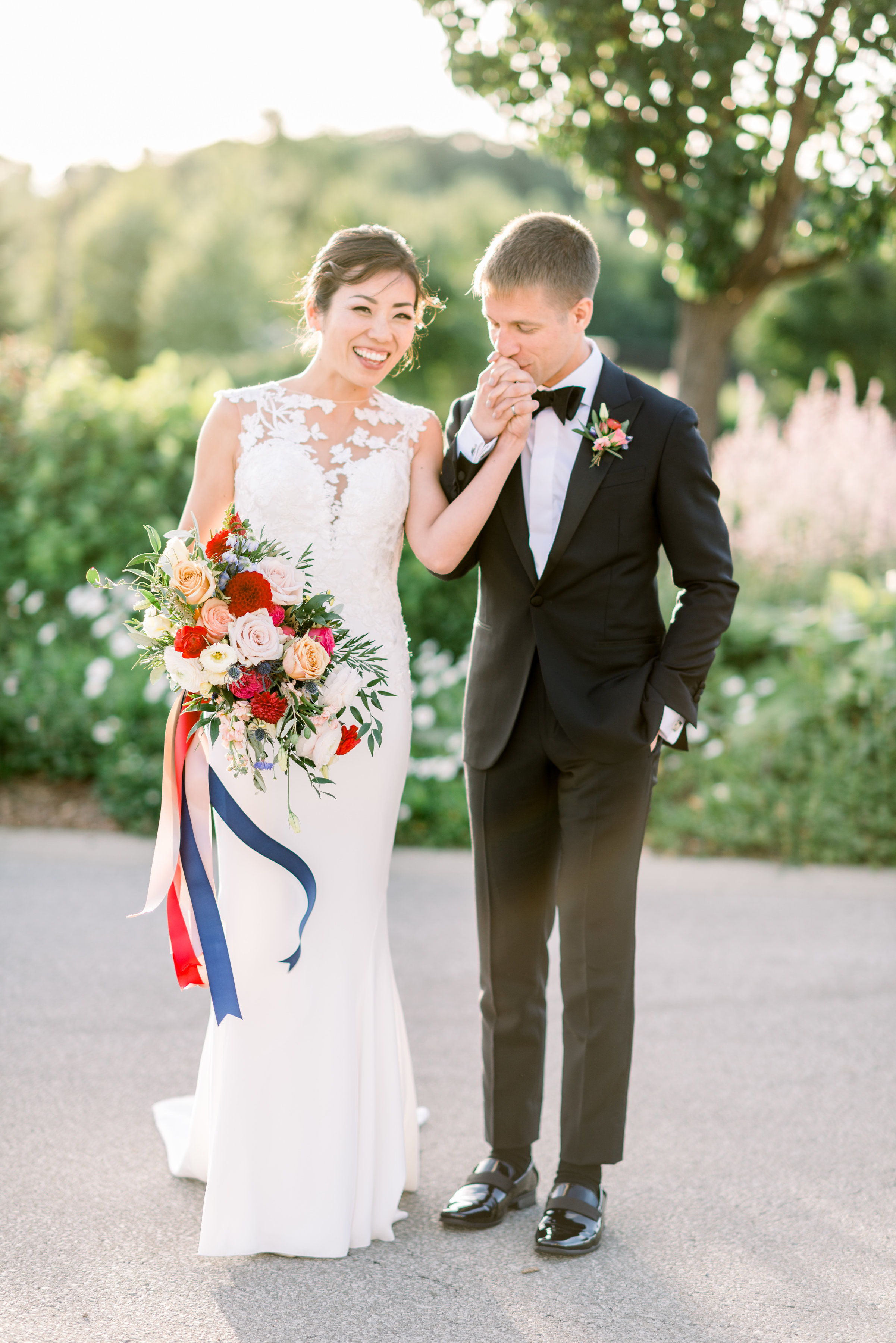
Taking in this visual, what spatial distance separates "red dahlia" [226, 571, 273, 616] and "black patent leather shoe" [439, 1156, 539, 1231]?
5.13 ft

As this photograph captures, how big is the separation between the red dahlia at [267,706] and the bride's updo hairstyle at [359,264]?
1055mm

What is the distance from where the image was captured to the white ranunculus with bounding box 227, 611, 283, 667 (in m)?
2.46

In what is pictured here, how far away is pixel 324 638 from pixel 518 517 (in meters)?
0.61

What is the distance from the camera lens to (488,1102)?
10.0ft

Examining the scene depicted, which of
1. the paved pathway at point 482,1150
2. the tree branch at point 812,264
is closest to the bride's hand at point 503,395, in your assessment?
the paved pathway at point 482,1150

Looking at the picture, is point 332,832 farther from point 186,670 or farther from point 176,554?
point 176,554

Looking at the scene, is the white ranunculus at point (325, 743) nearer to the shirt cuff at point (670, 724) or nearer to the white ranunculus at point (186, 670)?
the white ranunculus at point (186, 670)

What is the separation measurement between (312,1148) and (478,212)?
3907 cm

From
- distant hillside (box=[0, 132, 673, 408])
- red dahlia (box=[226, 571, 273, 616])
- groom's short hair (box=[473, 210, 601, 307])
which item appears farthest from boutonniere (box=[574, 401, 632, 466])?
distant hillside (box=[0, 132, 673, 408])

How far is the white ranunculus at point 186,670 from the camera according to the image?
2.50 metres

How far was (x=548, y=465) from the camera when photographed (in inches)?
113

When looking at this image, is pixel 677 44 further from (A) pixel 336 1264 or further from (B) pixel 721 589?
(A) pixel 336 1264

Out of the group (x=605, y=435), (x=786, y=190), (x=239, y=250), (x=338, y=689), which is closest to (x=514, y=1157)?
(x=338, y=689)

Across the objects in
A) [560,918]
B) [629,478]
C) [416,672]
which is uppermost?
[629,478]
